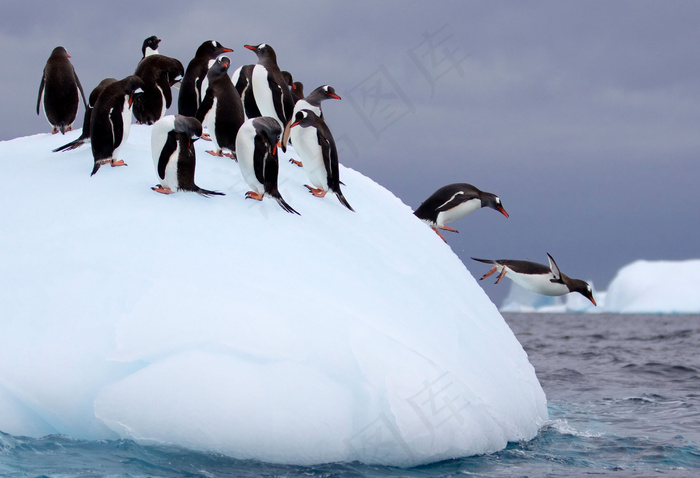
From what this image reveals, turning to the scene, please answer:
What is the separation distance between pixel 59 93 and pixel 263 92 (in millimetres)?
3217

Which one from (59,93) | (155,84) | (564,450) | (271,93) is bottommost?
(564,450)

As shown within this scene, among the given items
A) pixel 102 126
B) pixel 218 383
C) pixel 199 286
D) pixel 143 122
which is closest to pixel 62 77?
pixel 143 122

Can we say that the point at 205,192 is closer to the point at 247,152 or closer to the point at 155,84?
the point at 247,152

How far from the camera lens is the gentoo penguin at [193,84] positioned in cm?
728

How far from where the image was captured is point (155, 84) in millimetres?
7559

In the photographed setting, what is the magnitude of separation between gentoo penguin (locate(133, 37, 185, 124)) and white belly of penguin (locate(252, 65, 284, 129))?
985mm

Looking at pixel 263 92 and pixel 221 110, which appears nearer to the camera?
pixel 221 110

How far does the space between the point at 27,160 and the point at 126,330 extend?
2.95 meters

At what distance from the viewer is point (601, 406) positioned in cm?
918

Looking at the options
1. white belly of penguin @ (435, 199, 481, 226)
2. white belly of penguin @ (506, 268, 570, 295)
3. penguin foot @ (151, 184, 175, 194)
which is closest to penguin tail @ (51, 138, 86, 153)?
penguin foot @ (151, 184, 175, 194)

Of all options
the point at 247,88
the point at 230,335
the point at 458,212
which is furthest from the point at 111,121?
the point at 458,212

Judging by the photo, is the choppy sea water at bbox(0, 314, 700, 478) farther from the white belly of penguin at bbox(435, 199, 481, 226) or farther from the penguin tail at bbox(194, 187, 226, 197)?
the white belly of penguin at bbox(435, 199, 481, 226)

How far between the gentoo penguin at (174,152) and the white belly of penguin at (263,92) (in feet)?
5.53

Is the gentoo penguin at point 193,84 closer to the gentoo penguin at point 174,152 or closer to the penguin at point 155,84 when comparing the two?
the penguin at point 155,84
